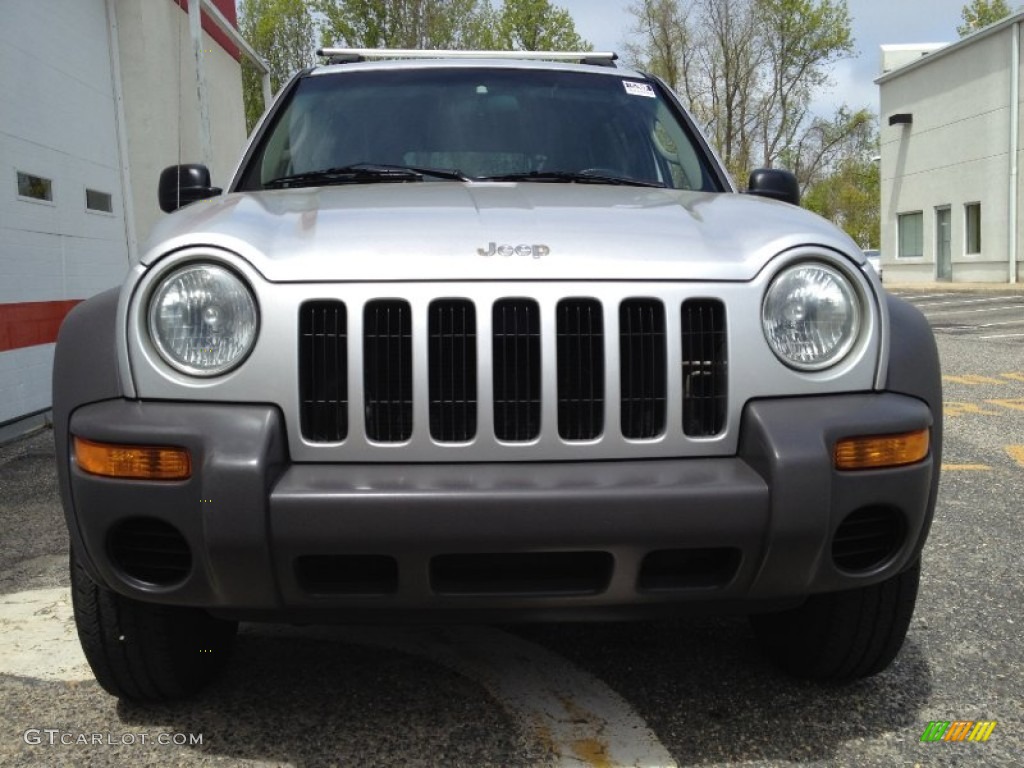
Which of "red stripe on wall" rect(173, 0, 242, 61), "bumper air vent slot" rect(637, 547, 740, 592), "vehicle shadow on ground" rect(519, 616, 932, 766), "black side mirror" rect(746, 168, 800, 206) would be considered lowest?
"vehicle shadow on ground" rect(519, 616, 932, 766)

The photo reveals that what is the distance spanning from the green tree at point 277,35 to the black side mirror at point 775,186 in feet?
120

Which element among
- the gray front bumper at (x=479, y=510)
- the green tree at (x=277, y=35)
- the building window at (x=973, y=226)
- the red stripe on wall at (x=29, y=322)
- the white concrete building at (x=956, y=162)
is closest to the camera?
the gray front bumper at (x=479, y=510)

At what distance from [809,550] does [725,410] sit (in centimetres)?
33

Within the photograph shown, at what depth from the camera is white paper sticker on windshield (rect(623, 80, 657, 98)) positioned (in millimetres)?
3736

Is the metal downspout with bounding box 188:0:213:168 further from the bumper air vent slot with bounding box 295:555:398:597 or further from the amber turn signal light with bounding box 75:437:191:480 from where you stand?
the bumper air vent slot with bounding box 295:555:398:597

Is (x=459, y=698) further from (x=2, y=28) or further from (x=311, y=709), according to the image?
(x=2, y=28)

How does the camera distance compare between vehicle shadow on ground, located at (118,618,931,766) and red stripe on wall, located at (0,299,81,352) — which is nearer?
vehicle shadow on ground, located at (118,618,931,766)

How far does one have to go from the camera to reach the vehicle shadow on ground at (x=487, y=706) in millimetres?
2301

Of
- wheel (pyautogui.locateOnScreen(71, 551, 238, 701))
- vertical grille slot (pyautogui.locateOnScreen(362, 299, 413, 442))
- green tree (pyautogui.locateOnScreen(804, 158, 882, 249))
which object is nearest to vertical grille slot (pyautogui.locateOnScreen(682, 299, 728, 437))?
vertical grille slot (pyautogui.locateOnScreen(362, 299, 413, 442))

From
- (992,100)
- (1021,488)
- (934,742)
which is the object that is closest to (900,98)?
(992,100)

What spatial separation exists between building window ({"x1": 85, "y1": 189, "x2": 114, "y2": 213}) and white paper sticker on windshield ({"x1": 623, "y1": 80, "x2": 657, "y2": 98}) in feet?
21.5

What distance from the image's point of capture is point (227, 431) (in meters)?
1.99

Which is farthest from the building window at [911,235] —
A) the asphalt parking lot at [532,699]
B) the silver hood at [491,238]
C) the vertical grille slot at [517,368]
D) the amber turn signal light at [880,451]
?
the vertical grille slot at [517,368]

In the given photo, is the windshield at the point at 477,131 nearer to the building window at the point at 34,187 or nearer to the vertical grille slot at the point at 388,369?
the vertical grille slot at the point at 388,369
